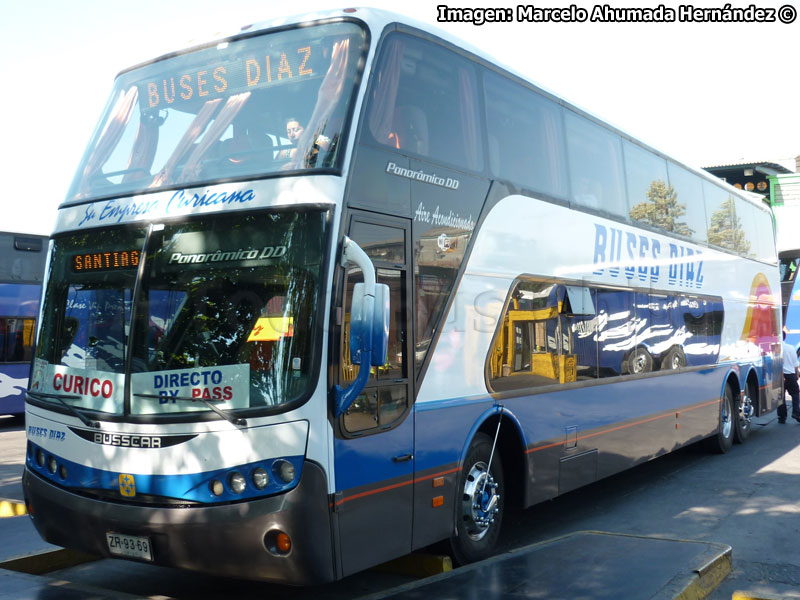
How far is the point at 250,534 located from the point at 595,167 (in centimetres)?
593

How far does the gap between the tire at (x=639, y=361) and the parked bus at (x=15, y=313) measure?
1263 cm

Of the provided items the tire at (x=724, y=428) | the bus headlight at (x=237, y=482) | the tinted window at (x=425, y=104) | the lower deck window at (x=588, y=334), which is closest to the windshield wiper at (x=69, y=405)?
the bus headlight at (x=237, y=482)

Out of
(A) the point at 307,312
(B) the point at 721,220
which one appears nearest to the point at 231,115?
(A) the point at 307,312

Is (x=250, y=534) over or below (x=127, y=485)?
below

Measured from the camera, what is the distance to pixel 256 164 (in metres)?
5.53

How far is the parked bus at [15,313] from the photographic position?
1717 cm

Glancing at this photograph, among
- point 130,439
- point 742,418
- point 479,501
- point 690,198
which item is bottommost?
point 742,418

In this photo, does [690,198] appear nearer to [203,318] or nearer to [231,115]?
[231,115]

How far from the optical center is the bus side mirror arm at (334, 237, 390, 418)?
4.95 m

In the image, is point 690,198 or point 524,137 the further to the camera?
point 690,198

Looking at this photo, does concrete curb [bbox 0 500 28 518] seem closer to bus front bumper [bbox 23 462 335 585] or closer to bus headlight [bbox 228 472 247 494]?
bus front bumper [bbox 23 462 335 585]

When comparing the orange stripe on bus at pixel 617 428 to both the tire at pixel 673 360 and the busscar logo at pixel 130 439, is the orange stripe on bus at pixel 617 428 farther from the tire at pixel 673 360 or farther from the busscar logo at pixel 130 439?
the busscar logo at pixel 130 439

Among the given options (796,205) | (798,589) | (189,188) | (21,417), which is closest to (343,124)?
(189,188)

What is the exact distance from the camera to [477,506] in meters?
6.80
